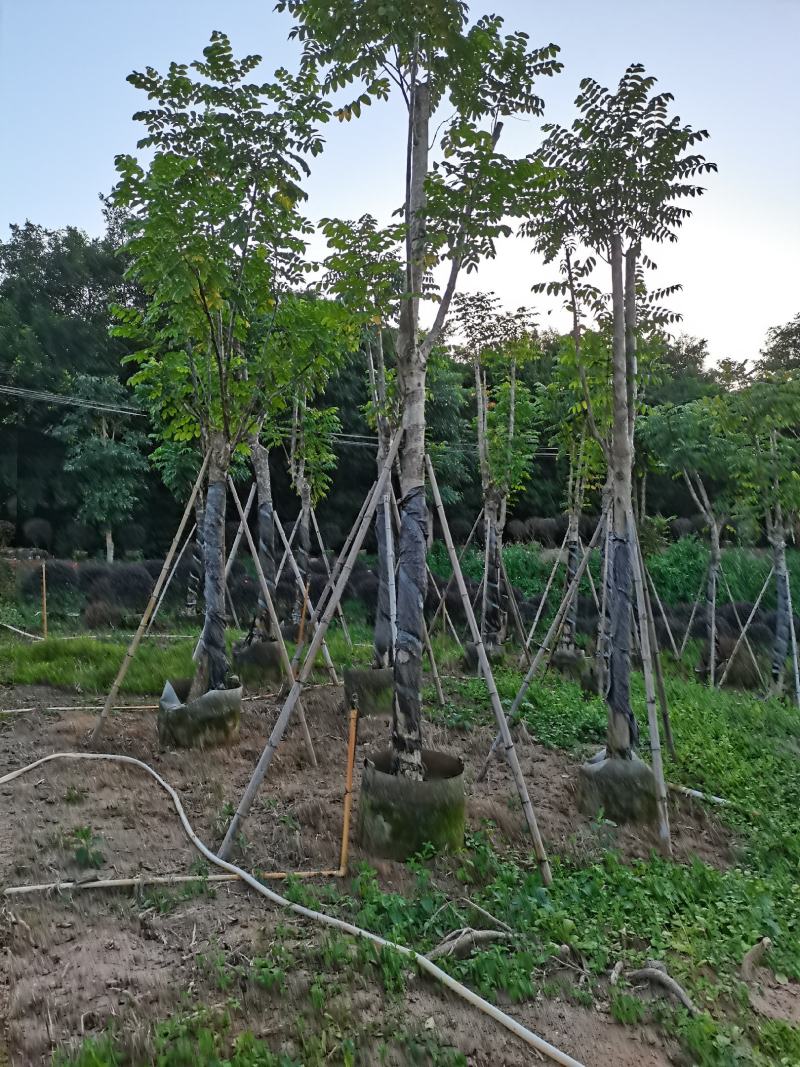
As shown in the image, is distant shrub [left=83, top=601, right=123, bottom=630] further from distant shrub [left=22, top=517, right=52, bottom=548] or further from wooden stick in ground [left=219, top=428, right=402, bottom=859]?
wooden stick in ground [left=219, top=428, right=402, bottom=859]

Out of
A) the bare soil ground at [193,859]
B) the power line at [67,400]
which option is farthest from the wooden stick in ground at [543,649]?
the power line at [67,400]

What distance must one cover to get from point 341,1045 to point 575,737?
16.4 ft

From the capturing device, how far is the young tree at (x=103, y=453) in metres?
19.5

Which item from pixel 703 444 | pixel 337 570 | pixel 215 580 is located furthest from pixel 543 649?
pixel 703 444

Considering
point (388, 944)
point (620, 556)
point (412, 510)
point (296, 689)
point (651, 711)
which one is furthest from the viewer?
point (620, 556)

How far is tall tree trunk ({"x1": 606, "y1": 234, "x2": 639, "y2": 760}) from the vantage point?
549 centimetres

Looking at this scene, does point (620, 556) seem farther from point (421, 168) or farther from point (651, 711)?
point (421, 168)

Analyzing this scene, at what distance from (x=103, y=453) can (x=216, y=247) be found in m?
14.7

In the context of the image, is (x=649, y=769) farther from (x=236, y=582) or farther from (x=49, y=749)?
(x=236, y=582)

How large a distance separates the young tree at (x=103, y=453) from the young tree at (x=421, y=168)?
16.3 metres

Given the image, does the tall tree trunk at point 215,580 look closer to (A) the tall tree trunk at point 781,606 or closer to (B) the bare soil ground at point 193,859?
(B) the bare soil ground at point 193,859

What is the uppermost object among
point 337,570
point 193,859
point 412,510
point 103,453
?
point 103,453

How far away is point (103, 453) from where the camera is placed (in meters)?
19.4

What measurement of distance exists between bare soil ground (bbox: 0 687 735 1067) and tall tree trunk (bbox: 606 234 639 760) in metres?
0.76
